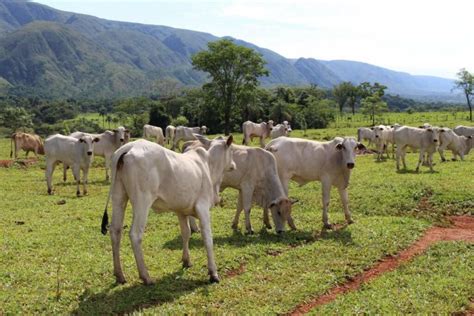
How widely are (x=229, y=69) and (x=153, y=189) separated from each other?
180 ft

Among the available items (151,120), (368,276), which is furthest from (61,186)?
(151,120)

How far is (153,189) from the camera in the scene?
8594mm

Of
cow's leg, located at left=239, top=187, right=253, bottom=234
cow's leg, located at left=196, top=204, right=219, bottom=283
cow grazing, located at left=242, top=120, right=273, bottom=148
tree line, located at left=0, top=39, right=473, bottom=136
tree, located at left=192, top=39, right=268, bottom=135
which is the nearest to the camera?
cow's leg, located at left=196, top=204, right=219, bottom=283

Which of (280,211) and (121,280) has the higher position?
(280,211)

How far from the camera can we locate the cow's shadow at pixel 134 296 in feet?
26.1

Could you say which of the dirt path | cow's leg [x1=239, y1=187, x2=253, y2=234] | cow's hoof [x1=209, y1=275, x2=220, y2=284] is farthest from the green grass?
cow's leg [x1=239, y1=187, x2=253, y2=234]

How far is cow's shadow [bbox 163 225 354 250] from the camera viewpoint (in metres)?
12.1

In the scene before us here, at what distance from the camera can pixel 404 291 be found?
9078 mm

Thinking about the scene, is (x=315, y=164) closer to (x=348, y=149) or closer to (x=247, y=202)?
(x=348, y=149)

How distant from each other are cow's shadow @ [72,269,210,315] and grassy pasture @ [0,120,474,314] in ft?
0.06

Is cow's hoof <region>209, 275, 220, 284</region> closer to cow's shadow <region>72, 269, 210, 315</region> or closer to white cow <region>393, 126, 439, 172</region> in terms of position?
cow's shadow <region>72, 269, 210, 315</region>

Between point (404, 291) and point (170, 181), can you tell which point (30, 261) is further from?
point (404, 291)

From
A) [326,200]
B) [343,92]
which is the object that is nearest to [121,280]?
[326,200]

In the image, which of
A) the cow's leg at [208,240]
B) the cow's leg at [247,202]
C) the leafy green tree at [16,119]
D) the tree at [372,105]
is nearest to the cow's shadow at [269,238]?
the cow's leg at [247,202]
